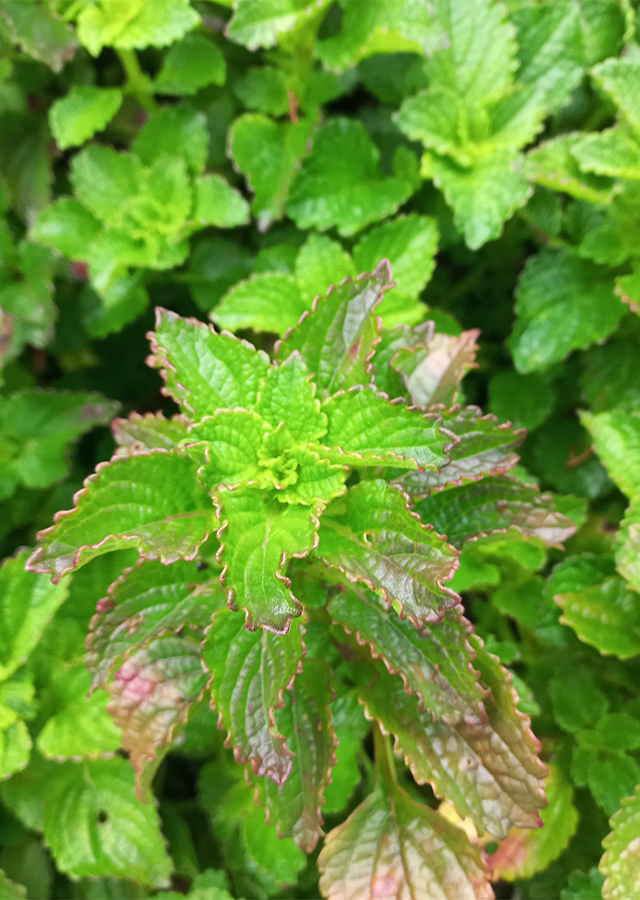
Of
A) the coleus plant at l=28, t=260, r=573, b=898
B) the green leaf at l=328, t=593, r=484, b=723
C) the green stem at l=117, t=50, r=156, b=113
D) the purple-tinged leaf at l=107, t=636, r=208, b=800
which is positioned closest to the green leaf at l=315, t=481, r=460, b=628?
the coleus plant at l=28, t=260, r=573, b=898

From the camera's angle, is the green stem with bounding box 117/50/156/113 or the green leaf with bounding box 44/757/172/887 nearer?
the green leaf with bounding box 44/757/172/887

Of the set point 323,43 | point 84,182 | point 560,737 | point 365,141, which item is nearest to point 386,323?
point 365,141

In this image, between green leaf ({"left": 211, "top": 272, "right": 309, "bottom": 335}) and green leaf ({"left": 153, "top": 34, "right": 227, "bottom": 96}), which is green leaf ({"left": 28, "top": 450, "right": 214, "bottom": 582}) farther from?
green leaf ({"left": 153, "top": 34, "right": 227, "bottom": 96})

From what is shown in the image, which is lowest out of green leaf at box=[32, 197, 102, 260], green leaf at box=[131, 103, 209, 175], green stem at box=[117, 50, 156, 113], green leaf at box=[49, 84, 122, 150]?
green leaf at box=[32, 197, 102, 260]

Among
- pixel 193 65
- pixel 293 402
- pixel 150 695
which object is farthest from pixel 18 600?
pixel 193 65

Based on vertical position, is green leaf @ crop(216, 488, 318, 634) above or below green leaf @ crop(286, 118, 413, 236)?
below

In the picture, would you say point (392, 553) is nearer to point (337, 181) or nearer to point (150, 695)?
point (150, 695)

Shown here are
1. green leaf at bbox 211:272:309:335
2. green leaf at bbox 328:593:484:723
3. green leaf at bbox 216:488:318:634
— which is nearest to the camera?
green leaf at bbox 216:488:318:634

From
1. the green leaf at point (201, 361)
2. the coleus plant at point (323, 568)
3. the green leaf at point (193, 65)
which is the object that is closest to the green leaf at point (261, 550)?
the coleus plant at point (323, 568)
